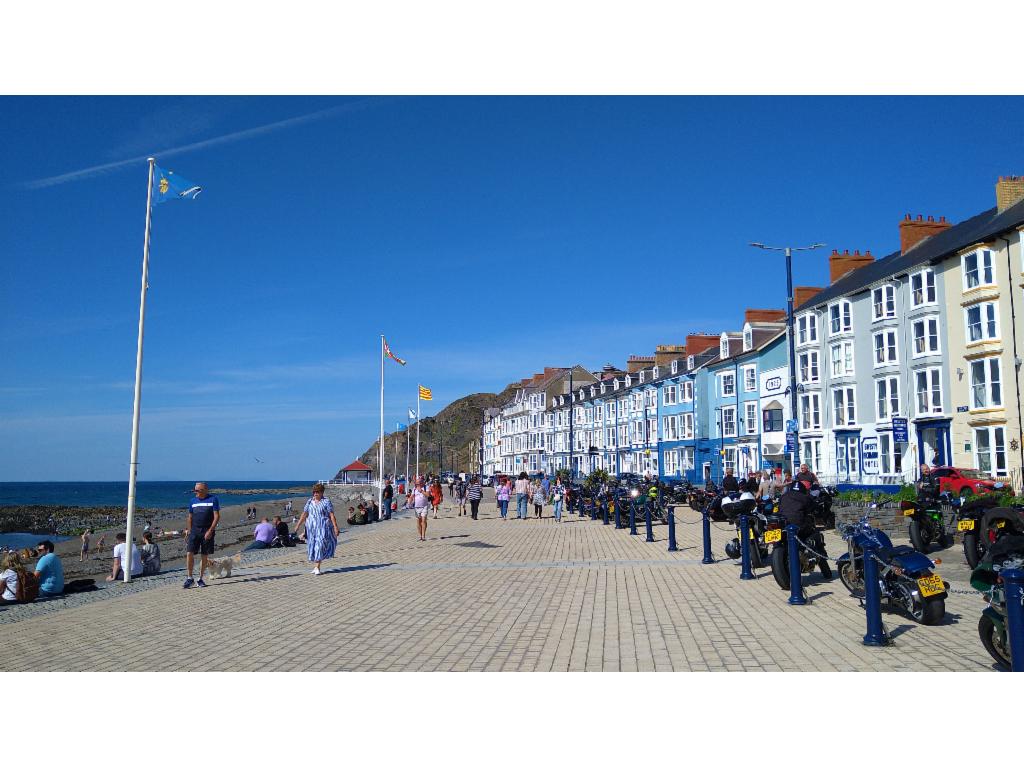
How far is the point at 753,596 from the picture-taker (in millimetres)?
10328

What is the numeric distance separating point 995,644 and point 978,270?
31.2 meters

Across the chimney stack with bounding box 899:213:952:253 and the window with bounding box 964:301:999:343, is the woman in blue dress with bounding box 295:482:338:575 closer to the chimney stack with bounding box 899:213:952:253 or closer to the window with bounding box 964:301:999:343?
the window with bounding box 964:301:999:343

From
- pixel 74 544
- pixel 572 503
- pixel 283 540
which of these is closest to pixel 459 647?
pixel 283 540

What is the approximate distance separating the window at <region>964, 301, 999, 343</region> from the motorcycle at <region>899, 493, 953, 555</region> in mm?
21528

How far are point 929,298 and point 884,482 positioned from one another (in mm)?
8980

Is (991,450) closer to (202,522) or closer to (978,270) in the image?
(978,270)

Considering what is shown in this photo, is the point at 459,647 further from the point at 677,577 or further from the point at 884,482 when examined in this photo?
the point at 884,482

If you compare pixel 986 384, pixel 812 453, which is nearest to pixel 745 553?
pixel 986 384

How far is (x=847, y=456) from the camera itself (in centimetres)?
4212

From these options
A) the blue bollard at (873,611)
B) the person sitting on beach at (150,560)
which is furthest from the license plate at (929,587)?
the person sitting on beach at (150,560)

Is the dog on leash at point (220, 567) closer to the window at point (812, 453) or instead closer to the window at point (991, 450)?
the window at point (991, 450)

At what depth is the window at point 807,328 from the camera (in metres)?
45.2

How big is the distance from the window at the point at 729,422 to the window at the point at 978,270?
870 inches

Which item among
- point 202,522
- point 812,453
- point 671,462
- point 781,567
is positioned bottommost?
point 781,567
